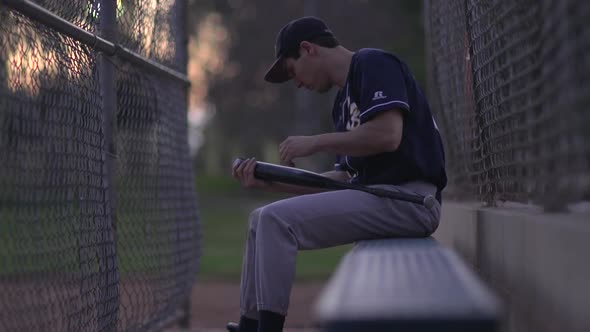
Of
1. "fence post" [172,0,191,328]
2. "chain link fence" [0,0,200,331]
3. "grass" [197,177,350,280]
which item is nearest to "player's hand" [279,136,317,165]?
"chain link fence" [0,0,200,331]

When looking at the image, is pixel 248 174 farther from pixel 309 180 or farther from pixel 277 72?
pixel 277 72

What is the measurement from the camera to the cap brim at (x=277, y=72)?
4434 mm

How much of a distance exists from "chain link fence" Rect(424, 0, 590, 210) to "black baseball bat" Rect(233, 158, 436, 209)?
1.13ft

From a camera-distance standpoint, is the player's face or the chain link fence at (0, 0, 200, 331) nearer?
the chain link fence at (0, 0, 200, 331)

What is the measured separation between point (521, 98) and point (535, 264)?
0.69 metres

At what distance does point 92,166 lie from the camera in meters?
4.24

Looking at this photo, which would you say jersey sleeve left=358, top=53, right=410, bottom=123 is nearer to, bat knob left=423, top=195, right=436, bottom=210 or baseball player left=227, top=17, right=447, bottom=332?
baseball player left=227, top=17, right=447, bottom=332

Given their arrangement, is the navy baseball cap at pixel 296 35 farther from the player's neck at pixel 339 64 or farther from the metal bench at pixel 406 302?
the metal bench at pixel 406 302

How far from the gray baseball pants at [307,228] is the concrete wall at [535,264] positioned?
29cm

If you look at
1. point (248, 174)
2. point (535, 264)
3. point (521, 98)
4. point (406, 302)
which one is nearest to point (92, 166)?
point (248, 174)

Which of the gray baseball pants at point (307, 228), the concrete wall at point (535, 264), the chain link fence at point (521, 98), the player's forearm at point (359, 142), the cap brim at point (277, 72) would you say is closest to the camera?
the concrete wall at point (535, 264)

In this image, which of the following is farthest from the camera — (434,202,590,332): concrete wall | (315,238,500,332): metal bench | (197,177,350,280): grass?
(197,177,350,280): grass

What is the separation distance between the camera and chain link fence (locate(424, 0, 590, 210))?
7.80 ft

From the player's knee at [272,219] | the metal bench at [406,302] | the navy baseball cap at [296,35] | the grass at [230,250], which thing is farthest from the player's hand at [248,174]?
the grass at [230,250]
